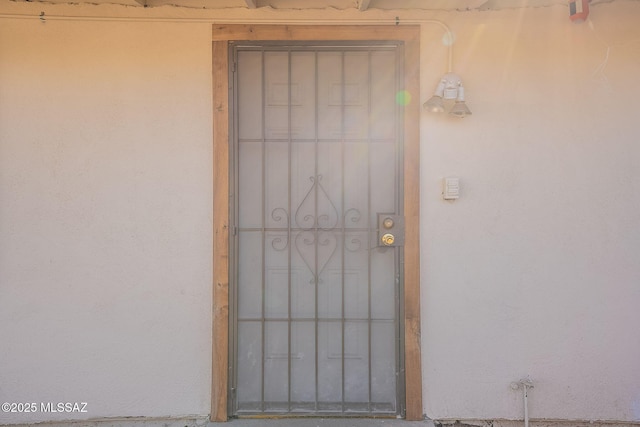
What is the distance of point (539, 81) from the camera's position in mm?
2777

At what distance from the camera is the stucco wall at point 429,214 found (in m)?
2.76

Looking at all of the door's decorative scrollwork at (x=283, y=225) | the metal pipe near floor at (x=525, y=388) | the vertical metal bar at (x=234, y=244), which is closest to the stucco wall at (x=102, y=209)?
the vertical metal bar at (x=234, y=244)

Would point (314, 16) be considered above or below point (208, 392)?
above

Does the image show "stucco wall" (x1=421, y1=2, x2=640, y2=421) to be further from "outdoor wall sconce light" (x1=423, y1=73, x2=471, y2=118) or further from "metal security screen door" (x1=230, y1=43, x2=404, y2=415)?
"metal security screen door" (x1=230, y1=43, x2=404, y2=415)

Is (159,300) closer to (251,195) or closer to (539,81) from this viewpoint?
(251,195)

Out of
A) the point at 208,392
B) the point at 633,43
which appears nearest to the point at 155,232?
the point at 208,392

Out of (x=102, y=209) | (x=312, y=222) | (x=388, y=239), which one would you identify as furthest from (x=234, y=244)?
(x=388, y=239)

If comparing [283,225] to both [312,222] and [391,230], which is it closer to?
[312,222]

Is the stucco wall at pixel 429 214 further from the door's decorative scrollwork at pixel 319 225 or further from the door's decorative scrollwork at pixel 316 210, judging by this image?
the door's decorative scrollwork at pixel 316 210

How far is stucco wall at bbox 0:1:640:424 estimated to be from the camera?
109 inches

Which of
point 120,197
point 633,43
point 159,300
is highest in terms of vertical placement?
point 633,43

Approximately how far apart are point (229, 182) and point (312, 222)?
0.59 metres

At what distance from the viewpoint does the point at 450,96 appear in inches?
103

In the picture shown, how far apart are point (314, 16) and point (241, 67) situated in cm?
57
